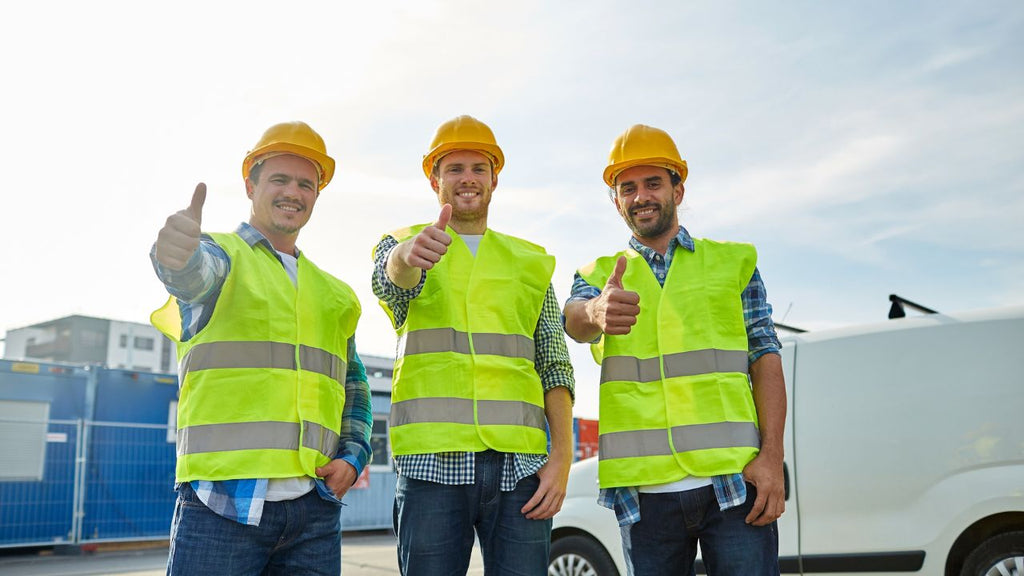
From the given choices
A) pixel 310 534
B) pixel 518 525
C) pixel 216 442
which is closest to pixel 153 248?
pixel 216 442

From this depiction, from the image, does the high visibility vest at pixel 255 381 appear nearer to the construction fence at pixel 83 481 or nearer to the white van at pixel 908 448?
the white van at pixel 908 448

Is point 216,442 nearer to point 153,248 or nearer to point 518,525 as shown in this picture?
point 153,248

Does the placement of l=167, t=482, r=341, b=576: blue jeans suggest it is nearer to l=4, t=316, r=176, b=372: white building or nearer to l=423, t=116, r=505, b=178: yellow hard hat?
l=423, t=116, r=505, b=178: yellow hard hat

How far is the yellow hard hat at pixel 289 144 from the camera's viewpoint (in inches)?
120

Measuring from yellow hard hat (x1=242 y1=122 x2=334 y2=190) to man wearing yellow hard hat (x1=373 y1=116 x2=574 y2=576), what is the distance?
415 millimetres

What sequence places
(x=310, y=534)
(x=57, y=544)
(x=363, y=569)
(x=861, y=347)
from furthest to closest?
(x=57, y=544)
(x=363, y=569)
(x=861, y=347)
(x=310, y=534)

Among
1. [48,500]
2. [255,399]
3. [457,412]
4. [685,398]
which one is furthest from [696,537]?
[48,500]

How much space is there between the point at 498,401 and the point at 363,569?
7.90m

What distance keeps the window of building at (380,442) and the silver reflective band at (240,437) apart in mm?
13668

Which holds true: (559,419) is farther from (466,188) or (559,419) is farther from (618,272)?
(466,188)

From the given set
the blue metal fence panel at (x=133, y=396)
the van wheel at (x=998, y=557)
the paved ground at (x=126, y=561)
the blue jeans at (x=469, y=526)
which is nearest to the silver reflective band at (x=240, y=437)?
the blue jeans at (x=469, y=526)

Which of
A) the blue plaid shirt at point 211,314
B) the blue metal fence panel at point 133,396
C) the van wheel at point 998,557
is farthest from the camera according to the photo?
the blue metal fence panel at point 133,396

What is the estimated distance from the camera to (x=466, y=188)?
121 inches

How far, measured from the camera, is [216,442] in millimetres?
2547
